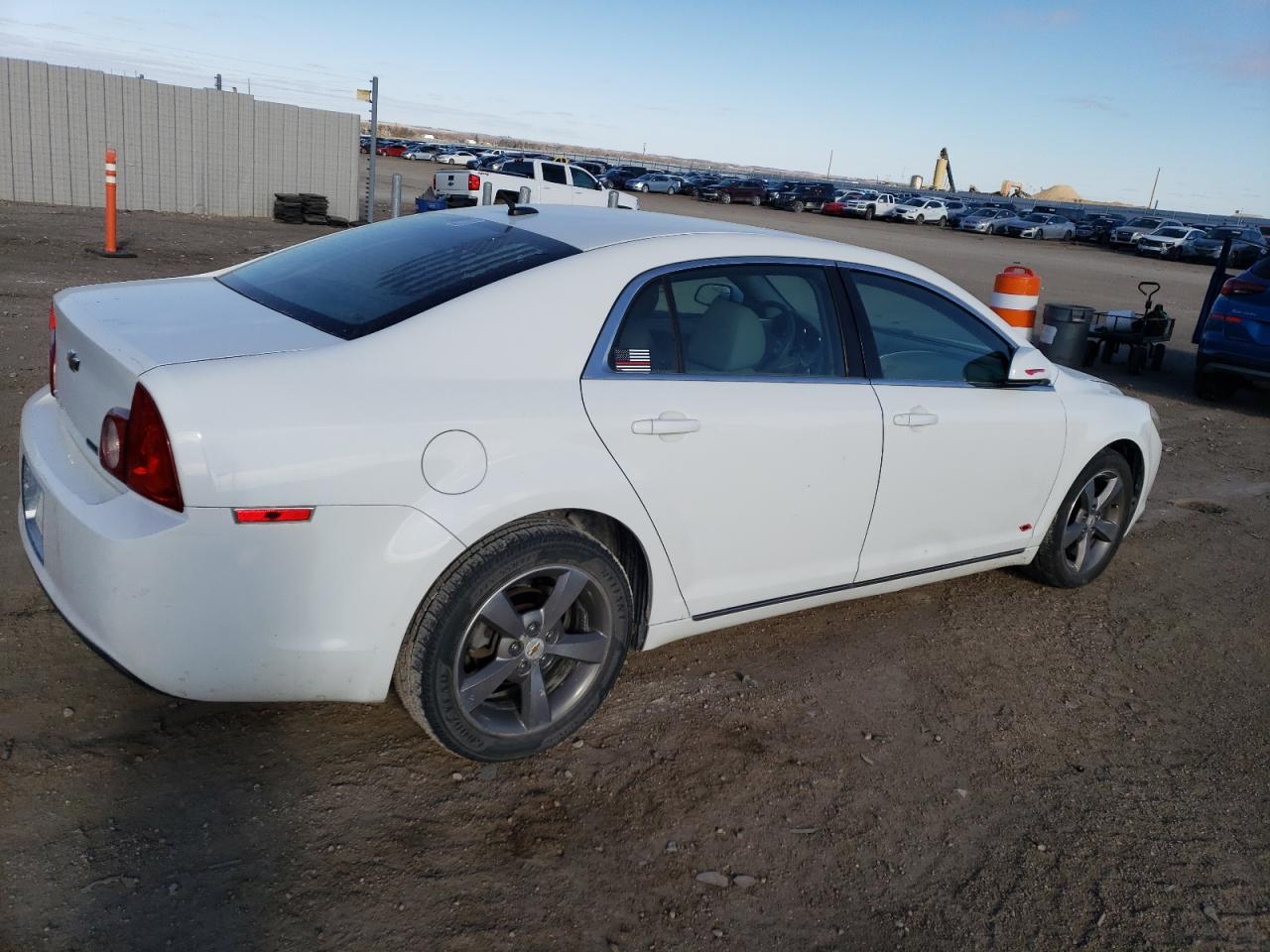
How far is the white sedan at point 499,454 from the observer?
106 inches

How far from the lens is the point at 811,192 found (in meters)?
54.5

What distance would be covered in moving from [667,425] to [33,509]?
1905mm

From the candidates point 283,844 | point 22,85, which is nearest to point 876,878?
point 283,844

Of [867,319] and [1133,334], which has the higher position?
[867,319]

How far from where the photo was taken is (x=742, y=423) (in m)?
3.48

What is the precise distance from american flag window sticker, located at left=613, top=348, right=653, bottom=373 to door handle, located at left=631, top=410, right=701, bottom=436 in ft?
0.56

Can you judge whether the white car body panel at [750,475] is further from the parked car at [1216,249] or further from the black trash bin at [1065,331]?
the parked car at [1216,249]

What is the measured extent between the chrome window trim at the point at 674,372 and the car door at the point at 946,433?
0.19 metres

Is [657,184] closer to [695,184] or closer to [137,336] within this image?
[695,184]

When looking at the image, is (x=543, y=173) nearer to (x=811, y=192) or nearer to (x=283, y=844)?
(x=283, y=844)

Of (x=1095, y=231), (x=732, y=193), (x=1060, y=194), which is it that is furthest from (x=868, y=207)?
(x=1060, y=194)

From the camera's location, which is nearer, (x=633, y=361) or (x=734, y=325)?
(x=633, y=361)

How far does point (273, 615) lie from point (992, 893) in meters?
2.06

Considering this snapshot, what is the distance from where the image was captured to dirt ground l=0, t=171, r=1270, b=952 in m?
2.66
